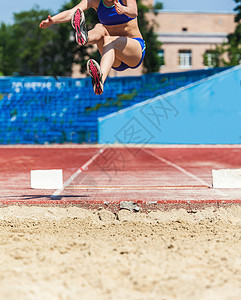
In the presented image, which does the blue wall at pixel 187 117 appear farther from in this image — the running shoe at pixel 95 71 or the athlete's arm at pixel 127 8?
the running shoe at pixel 95 71

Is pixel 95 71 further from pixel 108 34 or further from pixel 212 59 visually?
pixel 212 59

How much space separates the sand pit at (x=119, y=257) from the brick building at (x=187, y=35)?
35.2 meters

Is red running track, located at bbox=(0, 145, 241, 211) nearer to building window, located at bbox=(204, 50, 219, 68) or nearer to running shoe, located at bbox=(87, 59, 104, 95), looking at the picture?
running shoe, located at bbox=(87, 59, 104, 95)

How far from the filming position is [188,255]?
3.58 m

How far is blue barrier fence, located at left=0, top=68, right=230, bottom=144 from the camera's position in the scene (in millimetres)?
20609

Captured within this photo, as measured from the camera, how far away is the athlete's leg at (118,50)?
17.2ft

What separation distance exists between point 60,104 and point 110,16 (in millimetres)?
15613

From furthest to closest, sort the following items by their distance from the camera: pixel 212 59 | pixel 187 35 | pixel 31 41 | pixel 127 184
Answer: pixel 31 41 < pixel 187 35 < pixel 212 59 < pixel 127 184

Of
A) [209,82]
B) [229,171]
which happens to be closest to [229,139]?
[209,82]

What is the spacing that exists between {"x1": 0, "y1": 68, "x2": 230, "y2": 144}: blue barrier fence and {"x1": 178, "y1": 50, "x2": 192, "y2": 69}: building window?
66.1ft

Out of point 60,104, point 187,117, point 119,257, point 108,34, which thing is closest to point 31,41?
point 60,104

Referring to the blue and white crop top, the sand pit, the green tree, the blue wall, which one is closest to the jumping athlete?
the blue and white crop top

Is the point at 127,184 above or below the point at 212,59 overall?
below

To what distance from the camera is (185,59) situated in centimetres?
4000
